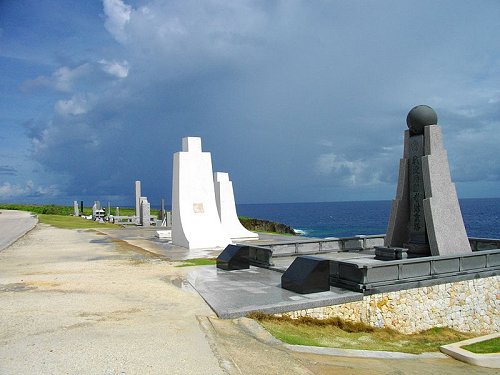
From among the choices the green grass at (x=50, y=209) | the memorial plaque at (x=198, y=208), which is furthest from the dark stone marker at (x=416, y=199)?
the green grass at (x=50, y=209)

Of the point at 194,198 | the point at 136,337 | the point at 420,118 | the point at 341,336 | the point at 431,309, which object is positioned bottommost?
the point at 431,309

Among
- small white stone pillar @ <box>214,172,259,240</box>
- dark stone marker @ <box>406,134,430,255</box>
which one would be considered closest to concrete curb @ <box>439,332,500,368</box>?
dark stone marker @ <box>406,134,430,255</box>

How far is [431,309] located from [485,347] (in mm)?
2340

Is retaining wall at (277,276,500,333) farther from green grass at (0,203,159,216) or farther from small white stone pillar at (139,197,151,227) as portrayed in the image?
green grass at (0,203,159,216)

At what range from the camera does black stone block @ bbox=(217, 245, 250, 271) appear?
12297mm

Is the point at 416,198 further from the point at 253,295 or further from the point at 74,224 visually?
the point at 74,224

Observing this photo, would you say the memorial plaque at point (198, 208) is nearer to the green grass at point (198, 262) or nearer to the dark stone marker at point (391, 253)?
the green grass at point (198, 262)

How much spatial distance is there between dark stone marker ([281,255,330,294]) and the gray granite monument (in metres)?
3.92

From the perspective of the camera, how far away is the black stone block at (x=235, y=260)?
1230cm

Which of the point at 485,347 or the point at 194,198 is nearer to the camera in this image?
the point at 485,347

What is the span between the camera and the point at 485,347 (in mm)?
7598

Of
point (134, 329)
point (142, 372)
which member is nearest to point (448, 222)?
point (134, 329)

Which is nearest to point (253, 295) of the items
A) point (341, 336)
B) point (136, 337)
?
point (341, 336)

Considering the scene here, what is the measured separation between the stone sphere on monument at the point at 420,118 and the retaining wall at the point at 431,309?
4.53 m
